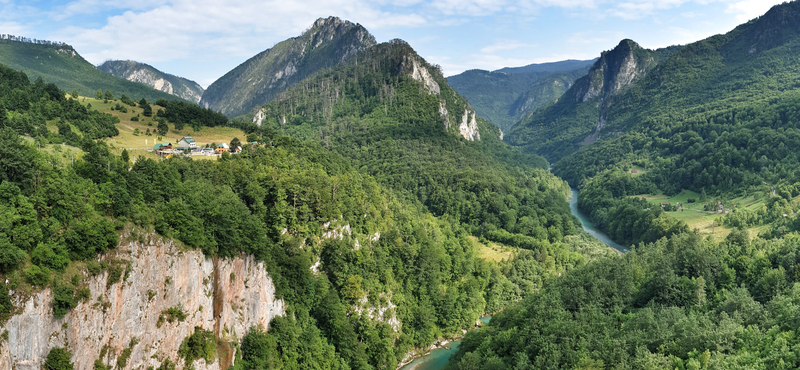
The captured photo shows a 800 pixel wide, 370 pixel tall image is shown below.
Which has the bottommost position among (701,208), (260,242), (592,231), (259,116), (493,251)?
(592,231)

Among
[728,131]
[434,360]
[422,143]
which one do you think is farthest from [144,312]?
[728,131]

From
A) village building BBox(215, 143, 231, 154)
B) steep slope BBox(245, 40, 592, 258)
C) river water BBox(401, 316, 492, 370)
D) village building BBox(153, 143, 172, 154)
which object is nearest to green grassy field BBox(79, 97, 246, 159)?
village building BBox(153, 143, 172, 154)

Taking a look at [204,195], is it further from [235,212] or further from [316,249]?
[316,249]

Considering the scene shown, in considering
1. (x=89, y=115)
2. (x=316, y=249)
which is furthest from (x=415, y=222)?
(x=89, y=115)

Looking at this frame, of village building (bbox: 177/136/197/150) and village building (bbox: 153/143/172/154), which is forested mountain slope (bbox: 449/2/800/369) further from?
village building (bbox: 177/136/197/150)

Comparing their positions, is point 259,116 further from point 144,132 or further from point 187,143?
point 187,143

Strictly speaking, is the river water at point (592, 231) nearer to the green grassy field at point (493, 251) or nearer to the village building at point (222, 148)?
the green grassy field at point (493, 251)

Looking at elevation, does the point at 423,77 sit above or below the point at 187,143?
above

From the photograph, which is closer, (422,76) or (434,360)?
(434,360)
